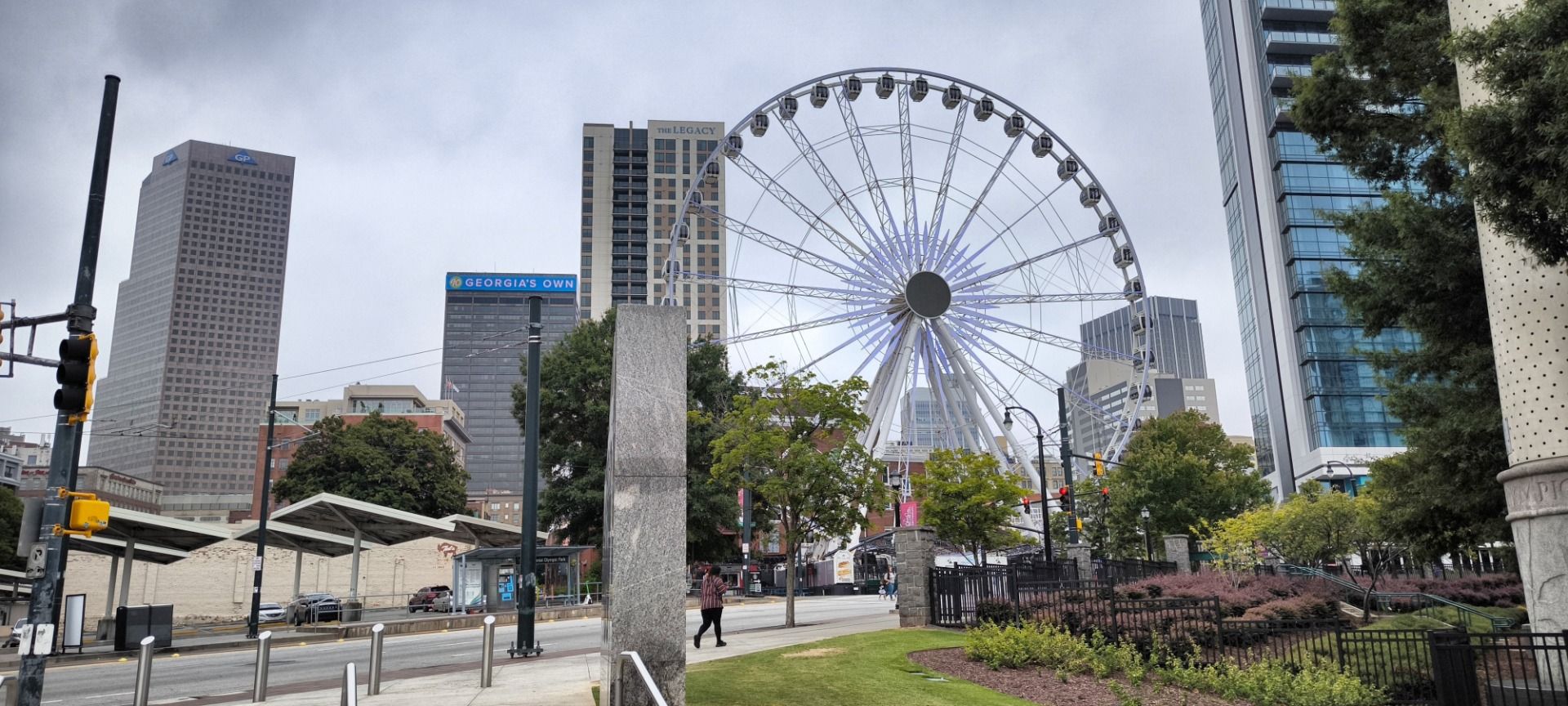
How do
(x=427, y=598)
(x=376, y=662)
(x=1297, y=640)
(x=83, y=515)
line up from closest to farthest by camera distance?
(x=83, y=515) < (x=376, y=662) < (x=1297, y=640) < (x=427, y=598)

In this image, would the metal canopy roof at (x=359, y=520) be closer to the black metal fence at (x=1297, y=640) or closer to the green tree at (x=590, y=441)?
the green tree at (x=590, y=441)

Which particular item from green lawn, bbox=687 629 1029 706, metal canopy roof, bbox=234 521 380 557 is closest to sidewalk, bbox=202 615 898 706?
green lawn, bbox=687 629 1029 706

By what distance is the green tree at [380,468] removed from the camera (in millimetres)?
70625

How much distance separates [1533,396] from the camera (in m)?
13.4

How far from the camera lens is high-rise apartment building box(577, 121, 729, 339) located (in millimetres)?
142500

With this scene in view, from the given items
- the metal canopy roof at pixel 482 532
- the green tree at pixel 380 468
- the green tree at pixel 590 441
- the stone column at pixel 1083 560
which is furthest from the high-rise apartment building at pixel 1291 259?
the green tree at pixel 380 468

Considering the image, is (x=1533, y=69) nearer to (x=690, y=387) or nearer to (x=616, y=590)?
(x=616, y=590)

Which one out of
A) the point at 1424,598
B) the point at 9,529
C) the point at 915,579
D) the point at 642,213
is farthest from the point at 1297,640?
the point at 642,213

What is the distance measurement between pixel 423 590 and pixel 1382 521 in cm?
5225

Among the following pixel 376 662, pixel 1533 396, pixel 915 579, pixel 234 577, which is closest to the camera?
pixel 1533 396

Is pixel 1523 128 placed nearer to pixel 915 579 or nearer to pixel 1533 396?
pixel 1533 396

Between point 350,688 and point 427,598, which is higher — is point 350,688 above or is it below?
above

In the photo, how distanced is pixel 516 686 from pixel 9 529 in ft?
207

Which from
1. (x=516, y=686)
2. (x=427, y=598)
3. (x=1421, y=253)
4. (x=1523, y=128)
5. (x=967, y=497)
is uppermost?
(x=1421, y=253)
